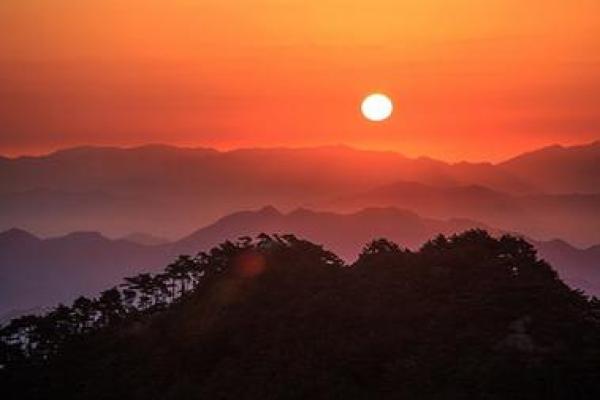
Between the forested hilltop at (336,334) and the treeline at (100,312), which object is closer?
the forested hilltop at (336,334)

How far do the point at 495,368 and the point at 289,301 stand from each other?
74.2 feet

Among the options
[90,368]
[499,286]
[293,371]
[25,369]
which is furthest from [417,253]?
[25,369]

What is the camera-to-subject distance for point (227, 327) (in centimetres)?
7281

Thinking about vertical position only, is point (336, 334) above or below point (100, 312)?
below

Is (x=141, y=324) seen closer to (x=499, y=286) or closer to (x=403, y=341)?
(x=403, y=341)

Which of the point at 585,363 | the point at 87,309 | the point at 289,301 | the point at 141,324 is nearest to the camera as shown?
the point at 585,363

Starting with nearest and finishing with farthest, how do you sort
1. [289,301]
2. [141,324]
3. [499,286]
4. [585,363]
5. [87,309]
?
[585,363], [499,286], [289,301], [141,324], [87,309]

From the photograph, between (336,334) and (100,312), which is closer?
(336,334)

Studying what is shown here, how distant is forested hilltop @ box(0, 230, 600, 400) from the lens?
2317 inches

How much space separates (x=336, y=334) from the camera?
67188 mm

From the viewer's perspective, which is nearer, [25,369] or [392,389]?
[392,389]

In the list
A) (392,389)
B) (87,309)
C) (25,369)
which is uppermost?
(87,309)

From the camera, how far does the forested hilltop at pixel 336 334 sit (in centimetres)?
5884

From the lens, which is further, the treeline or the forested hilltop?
the treeline
